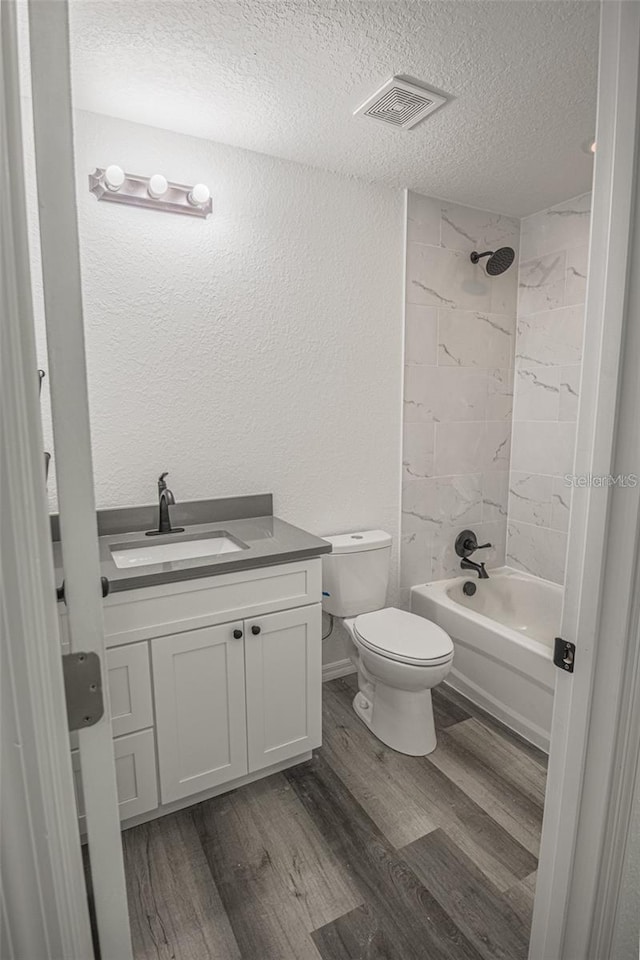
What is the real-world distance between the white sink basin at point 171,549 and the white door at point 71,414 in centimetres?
111

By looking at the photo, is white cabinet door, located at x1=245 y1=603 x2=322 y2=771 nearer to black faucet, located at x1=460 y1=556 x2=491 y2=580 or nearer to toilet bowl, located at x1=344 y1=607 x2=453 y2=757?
toilet bowl, located at x1=344 y1=607 x2=453 y2=757

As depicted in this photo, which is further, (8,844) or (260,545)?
(260,545)

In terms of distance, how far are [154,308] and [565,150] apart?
1.79 metres

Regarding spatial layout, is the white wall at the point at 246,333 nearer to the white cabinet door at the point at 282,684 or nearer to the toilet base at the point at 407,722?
the white cabinet door at the point at 282,684

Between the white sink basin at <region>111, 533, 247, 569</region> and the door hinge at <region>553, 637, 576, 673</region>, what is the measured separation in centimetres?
113

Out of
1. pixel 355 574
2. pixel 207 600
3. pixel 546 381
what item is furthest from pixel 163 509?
pixel 546 381

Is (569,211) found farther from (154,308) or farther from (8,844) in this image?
(8,844)

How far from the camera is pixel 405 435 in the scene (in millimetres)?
2572

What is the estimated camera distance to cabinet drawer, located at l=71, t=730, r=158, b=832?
153 centimetres

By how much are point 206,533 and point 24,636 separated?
59.3 inches

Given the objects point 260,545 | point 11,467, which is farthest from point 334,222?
point 11,467

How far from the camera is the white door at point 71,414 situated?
0.51 metres

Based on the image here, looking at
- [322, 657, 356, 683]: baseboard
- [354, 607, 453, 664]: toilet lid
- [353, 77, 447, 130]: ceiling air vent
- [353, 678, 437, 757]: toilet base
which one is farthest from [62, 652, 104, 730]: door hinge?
[322, 657, 356, 683]: baseboard

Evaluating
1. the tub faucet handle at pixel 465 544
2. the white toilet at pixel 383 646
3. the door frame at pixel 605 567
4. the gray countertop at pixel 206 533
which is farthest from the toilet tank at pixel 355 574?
the door frame at pixel 605 567
